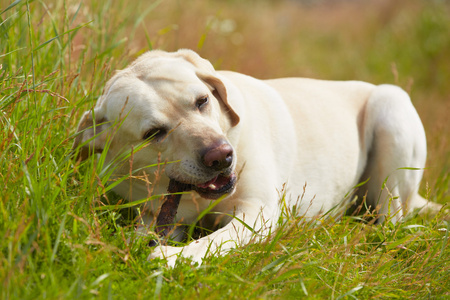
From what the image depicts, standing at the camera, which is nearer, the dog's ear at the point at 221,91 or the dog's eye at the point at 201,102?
the dog's eye at the point at 201,102

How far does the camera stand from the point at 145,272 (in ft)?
7.22

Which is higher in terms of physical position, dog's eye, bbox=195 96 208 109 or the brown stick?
dog's eye, bbox=195 96 208 109

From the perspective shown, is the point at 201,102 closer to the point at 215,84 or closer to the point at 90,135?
the point at 215,84

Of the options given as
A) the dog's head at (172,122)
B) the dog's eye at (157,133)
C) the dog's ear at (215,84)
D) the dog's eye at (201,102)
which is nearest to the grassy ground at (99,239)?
the dog's head at (172,122)

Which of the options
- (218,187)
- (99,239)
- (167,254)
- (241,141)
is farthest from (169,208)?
(241,141)

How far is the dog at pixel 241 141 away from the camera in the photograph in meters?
2.62

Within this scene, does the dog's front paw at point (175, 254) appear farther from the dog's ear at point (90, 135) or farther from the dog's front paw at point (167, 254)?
the dog's ear at point (90, 135)

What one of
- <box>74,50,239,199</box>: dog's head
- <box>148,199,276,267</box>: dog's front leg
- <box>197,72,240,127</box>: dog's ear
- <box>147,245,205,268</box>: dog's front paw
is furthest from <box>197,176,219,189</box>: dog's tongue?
<box>197,72,240,127</box>: dog's ear

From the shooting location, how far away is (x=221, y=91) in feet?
10.1

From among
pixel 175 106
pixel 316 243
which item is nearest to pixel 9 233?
pixel 175 106

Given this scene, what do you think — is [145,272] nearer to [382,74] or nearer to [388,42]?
[382,74]

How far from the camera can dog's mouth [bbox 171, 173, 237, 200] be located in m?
2.71

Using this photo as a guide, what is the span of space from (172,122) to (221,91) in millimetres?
470

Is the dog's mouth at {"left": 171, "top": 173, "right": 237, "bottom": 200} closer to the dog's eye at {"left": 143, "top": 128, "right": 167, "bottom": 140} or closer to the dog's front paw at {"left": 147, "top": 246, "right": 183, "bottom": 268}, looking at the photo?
the dog's eye at {"left": 143, "top": 128, "right": 167, "bottom": 140}
